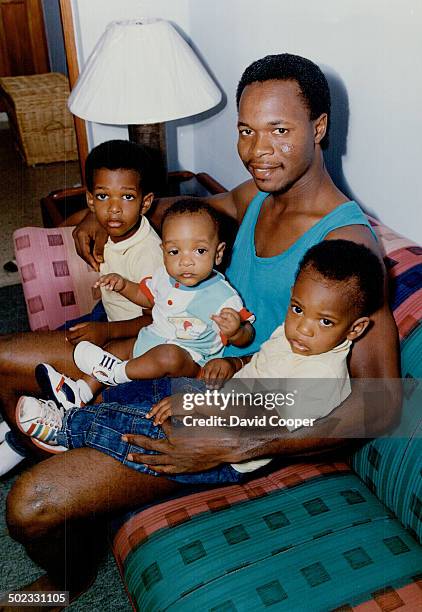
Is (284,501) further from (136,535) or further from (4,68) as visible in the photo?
(4,68)

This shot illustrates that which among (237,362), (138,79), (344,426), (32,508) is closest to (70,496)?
A: (32,508)

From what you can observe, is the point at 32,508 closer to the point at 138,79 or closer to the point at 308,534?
the point at 308,534

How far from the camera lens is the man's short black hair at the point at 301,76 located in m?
1.12

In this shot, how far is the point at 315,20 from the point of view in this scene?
152 centimetres

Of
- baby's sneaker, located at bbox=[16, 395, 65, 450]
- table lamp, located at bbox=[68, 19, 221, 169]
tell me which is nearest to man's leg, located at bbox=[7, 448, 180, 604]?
baby's sneaker, located at bbox=[16, 395, 65, 450]

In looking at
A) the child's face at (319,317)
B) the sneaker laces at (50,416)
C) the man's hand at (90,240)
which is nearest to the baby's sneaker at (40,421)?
the sneaker laces at (50,416)

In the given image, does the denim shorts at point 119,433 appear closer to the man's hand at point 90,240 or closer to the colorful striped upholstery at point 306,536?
the colorful striped upholstery at point 306,536

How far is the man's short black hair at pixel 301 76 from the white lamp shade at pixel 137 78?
71 cm

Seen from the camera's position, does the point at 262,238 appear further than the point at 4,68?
No

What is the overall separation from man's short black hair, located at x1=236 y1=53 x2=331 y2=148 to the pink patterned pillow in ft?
2.64

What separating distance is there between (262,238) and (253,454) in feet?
1.63

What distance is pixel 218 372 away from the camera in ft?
3.97

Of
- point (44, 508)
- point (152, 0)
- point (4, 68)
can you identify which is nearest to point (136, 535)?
point (44, 508)

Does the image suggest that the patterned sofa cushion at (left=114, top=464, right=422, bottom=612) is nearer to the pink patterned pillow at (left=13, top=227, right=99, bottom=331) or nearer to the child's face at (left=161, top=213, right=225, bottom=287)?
the child's face at (left=161, top=213, right=225, bottom=287)
